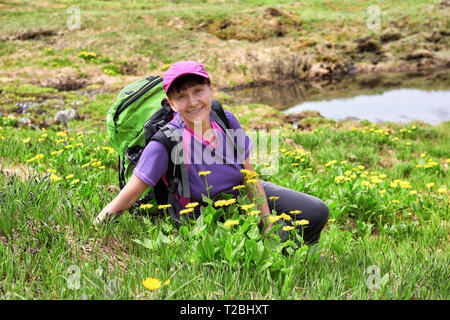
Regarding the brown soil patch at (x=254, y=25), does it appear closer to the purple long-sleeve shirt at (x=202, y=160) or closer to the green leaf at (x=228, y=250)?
the purple long-sleeve shirt at (x=202, y=160)

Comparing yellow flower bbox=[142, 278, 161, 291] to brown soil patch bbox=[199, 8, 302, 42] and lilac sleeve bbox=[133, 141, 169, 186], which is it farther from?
brown soil patch bbox=[199, 8, 302, 42]

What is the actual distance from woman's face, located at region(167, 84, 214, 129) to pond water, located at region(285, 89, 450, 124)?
12.0 m

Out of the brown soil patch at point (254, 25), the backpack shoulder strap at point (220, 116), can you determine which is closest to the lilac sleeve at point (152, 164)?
the backpack shoulder strap at point (220, 116)

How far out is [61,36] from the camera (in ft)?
88.9

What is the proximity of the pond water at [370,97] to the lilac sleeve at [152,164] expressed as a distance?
12303mm

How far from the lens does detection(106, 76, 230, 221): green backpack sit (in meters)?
2.95

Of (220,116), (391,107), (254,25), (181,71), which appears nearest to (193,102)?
(181,71)

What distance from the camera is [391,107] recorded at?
1638cm

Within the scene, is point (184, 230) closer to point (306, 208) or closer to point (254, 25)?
point (306, 208)

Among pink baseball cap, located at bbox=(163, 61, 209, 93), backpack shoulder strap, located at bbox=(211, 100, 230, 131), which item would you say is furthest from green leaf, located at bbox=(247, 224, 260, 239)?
pink baseball cap, located at bbox=(163, 61, 209, 93)

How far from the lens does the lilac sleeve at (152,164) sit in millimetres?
2713
